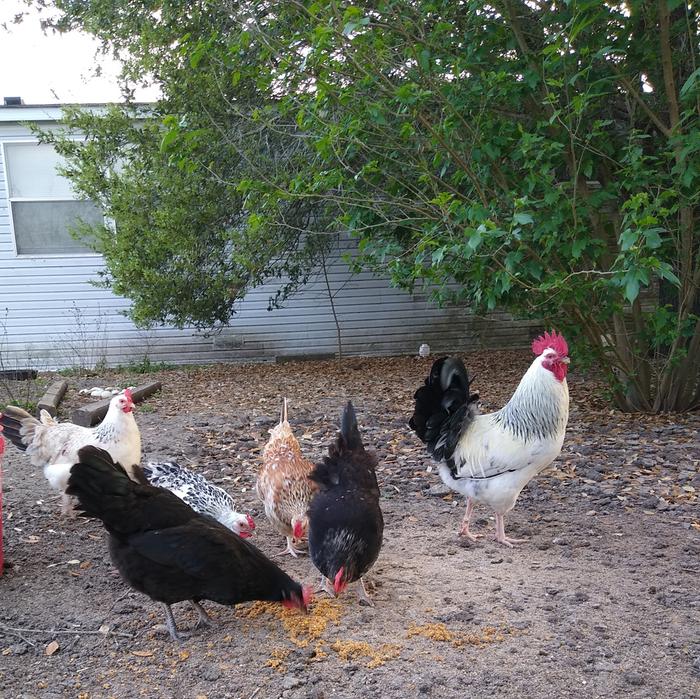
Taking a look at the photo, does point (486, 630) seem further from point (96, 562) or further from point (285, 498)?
point (96, 562)

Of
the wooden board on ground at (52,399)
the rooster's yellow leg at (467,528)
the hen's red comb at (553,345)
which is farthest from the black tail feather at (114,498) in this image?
the wooden board on ground at (52,399)

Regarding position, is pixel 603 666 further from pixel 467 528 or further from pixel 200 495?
pixel 200 495

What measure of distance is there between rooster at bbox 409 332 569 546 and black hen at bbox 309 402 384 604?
72cm

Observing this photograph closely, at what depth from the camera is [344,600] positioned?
3.87 meters

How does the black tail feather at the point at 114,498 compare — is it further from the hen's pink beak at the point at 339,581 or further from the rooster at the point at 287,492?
the rooster at the point at 287,492

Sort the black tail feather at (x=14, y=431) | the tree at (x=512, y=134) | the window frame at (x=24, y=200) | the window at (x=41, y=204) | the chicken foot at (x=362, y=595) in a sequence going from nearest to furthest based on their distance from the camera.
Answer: the chicken foot at (x=362, y=595) < the tree at (x=512, y=134) < the black tail feather at (x=14, y=431) < the window frame at (x=24, y=200) < the window at (x=41, y=204)

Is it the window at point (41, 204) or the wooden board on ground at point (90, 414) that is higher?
the window at point (41, 204)

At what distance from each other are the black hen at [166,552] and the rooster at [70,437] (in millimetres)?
1453

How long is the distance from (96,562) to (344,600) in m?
1.87

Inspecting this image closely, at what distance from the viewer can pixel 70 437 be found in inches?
218

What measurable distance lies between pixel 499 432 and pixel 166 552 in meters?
2.44

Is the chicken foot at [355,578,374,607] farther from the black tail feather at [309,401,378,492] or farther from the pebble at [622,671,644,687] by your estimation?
the pebble at [622,671,644,687]

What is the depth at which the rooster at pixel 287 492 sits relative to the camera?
458cm

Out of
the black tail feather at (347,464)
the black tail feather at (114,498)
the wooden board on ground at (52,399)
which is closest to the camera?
the black tail feather at (114,498)
